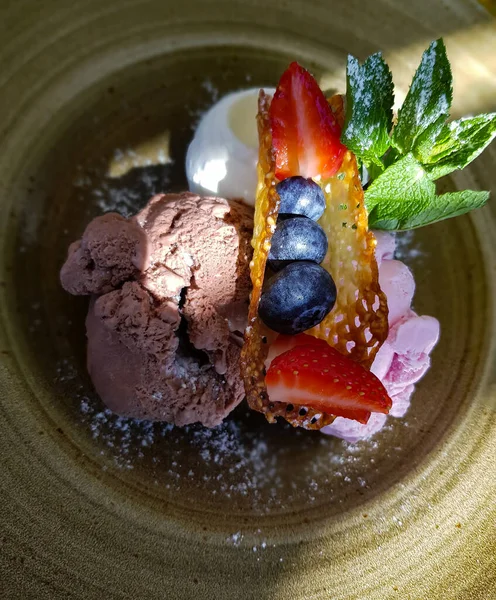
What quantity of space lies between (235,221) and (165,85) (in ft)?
1.62

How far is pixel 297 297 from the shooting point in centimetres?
93

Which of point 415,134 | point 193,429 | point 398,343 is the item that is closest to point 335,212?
point 415,134

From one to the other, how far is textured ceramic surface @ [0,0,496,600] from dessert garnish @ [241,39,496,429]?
10.7 inches

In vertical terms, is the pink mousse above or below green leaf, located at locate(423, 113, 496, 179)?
below

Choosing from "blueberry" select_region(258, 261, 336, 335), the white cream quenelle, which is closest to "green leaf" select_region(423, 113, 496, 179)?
"blueberry" select_region(258, 261, 336, 335)

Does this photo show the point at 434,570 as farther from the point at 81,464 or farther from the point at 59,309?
the point at 59,309

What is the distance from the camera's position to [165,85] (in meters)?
1.33

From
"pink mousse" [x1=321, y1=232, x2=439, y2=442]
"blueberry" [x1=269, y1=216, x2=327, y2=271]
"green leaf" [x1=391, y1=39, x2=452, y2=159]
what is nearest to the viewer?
"green leaf" [x1=391, y1=39, x2=452, y2=159]

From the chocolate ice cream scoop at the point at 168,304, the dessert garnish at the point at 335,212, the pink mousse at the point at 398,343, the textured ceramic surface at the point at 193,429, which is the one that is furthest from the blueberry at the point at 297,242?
the textured ceramic surface at the point at 193,429

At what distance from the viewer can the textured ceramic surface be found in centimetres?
101

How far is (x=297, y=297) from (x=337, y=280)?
0.47ft

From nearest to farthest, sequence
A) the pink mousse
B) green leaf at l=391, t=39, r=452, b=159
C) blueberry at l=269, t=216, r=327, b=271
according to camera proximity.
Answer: green leaf at l=391, t=39, r=452, b=159, blueberry at l=269, t=216, r=327, b=271, the pink mousse

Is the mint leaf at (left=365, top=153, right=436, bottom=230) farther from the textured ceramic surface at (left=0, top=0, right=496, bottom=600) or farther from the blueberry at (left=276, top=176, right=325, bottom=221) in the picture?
the textured ceramic surface at (left=0, top=0, right=496, bottom=600)

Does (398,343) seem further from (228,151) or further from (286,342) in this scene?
(228,151)
